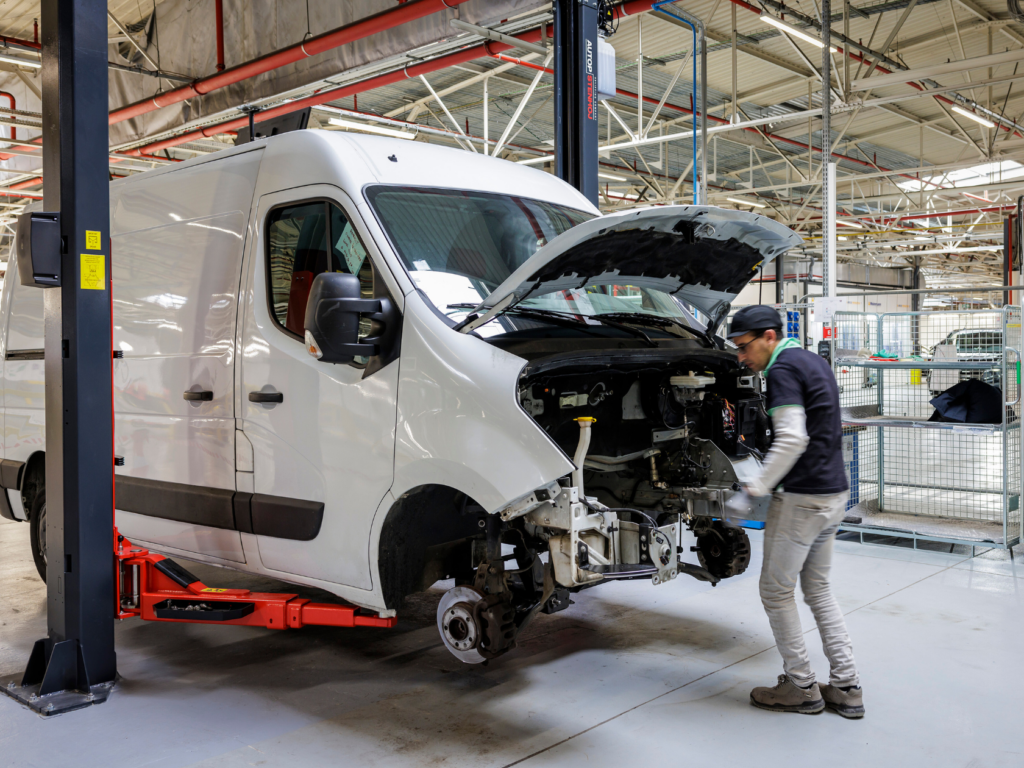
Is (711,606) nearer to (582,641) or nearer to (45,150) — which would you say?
(582,641)

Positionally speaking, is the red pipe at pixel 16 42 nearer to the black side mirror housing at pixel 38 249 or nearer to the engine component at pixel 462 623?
the black side mirror housing at pixel 38 249

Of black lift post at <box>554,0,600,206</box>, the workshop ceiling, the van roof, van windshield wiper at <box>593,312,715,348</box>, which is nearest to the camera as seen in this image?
the van roof

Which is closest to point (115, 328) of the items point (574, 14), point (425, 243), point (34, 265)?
point (34, 265)

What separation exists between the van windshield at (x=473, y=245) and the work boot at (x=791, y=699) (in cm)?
173

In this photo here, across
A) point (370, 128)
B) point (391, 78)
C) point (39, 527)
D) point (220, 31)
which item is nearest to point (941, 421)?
point (39, 527)

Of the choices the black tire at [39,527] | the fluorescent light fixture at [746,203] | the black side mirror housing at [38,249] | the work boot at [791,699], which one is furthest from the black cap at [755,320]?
the fluorescent light fixture at [746,203]

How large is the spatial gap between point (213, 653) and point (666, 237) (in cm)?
296

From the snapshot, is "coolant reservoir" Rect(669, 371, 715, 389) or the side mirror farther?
"coolant reservoir" Rect(669, 371, 715, 389)

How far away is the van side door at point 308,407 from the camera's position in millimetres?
3521

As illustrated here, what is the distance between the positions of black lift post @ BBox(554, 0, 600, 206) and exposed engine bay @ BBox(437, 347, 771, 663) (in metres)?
2.26

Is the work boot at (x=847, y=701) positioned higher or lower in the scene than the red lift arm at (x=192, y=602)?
lower

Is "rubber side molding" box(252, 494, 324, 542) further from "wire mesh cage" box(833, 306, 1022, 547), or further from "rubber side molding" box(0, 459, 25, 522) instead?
"wire mesh cage" box(833, 306, 1022, 547)

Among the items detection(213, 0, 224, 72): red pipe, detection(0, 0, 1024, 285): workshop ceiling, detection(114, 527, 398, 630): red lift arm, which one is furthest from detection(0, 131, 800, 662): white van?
detection(213, 0, 224, 72): red pipe

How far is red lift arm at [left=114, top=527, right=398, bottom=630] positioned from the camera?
12.6 ft
